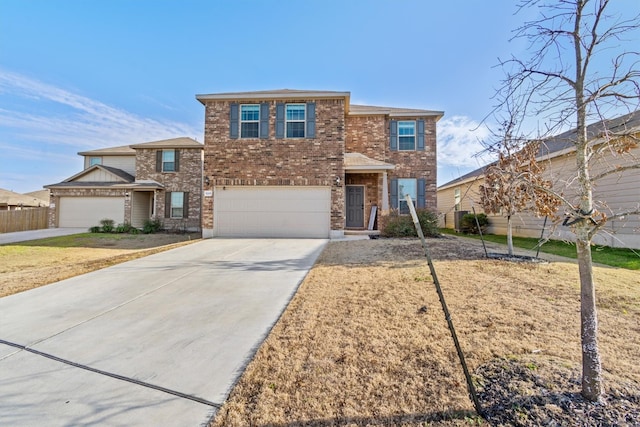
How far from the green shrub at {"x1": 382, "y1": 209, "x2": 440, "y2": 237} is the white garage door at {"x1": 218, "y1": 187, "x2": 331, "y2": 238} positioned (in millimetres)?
2616

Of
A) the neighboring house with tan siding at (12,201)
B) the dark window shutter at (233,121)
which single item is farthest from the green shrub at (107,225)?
the neighboring house with tan siding at (12,201)

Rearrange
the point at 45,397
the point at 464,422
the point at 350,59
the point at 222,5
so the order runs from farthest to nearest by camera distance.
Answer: the point at 350,59
the point at 222,5
the point at 45,397
the point at 464,422

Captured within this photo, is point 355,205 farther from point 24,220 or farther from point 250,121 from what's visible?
point 24,220

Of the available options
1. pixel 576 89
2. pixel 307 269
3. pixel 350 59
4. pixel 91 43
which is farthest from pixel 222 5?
pixel 576 89

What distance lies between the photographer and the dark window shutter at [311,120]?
12.6m

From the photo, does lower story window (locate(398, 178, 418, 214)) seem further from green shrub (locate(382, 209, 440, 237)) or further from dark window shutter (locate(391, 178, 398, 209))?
green shrub (locate(382, 209, 440, 237))

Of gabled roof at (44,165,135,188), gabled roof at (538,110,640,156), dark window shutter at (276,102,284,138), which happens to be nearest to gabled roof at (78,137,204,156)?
gabled roof at (44,165,135,188)

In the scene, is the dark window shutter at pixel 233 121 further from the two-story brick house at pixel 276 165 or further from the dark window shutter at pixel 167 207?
the dark window shutter at pixel 167 207

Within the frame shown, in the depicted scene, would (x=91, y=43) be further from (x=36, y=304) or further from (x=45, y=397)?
(x=45, y=397)

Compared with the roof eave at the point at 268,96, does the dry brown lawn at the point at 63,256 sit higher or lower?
lower

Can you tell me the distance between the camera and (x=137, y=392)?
8.15 ft

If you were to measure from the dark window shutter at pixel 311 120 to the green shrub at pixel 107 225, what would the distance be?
1281cm

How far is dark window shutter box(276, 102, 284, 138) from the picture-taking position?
501 inches

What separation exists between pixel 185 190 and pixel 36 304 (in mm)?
13954
